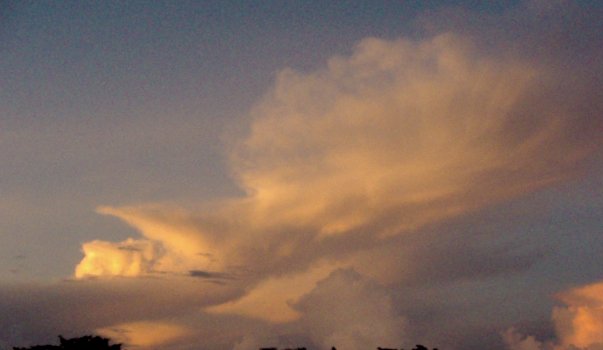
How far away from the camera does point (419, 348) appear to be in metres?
55.6

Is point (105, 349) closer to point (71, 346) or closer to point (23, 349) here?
point (71, 346)

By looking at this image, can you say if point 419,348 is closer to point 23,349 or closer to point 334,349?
point 334,349

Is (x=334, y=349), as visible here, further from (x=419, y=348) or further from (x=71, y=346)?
(x=71, y=346)

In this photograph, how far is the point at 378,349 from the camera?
5684 cm

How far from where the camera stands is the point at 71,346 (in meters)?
56.2

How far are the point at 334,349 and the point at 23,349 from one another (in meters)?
21.7

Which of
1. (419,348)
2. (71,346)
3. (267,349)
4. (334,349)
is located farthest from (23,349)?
(419,348)

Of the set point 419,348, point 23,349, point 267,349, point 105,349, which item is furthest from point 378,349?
point 23,349

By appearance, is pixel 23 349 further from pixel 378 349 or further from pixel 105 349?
pixel 378 349

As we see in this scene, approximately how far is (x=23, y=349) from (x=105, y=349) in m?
5.71

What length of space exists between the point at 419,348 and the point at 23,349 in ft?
90.2

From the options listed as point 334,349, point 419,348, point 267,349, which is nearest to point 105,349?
point 267,349

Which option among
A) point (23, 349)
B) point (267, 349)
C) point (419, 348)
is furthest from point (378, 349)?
point (23, 349)

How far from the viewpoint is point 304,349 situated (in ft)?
185
